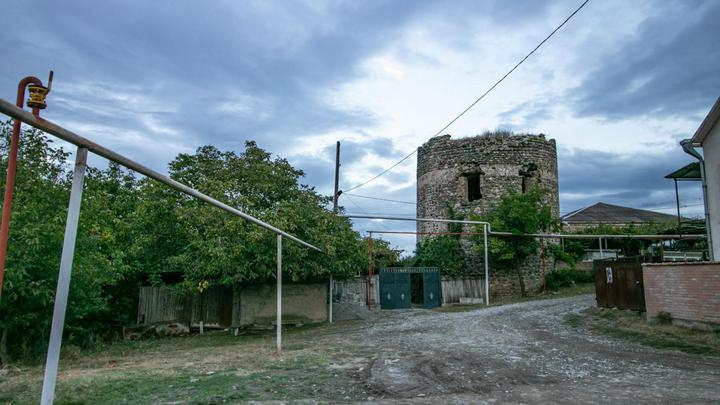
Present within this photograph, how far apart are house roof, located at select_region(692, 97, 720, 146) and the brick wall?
3754 millimetres

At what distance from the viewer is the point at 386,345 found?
420 inches

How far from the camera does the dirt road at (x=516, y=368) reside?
237 inches

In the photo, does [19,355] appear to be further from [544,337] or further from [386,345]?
[544,337]

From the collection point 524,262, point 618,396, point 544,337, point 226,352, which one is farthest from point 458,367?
point 524,262

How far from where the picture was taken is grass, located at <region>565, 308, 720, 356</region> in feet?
30.5

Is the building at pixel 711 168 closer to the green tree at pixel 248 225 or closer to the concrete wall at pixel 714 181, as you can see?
the concrete wall at pixel 714 181

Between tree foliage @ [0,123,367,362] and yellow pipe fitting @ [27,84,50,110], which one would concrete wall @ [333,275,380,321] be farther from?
yellow pipe fitting @ [27,84,50,110]

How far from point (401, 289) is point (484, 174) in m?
8.13

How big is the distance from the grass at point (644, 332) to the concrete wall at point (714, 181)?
2777mm

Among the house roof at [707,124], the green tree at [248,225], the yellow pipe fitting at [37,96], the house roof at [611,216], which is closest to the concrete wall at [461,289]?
the green tree at [248,225]

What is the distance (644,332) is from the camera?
436 inches

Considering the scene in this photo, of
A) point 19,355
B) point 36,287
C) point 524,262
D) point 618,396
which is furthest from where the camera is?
point 524,262

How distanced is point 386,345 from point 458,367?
3.03 m

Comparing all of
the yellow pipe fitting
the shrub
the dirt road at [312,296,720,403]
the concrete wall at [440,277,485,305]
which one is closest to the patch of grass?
the dirt road at [312,296,720,403]
